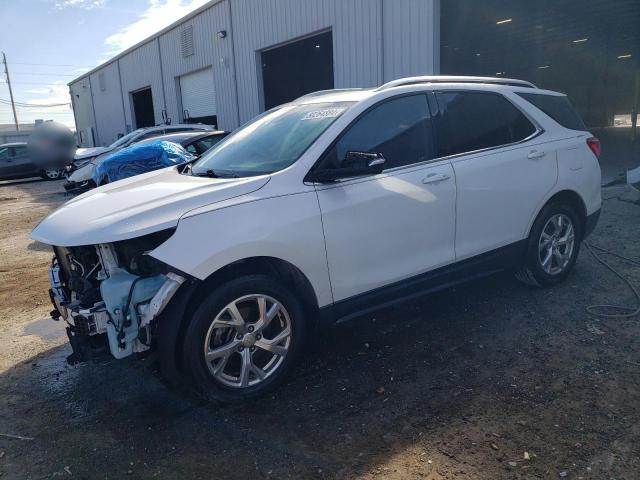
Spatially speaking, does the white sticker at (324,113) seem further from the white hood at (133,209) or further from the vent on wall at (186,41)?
the vent on wall at (186,41)

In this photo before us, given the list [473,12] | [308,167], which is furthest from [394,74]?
[308,167]

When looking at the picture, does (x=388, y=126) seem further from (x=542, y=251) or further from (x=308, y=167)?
(x=542, y=251)

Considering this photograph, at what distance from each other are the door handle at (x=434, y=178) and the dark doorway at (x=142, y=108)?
79.9ft

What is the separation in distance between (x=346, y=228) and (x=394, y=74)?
7.41 metres

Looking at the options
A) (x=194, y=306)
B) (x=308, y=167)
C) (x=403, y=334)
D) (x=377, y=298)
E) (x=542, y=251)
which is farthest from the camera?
(x=542, y=251)

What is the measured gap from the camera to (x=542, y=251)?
4.64m

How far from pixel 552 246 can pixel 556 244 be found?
0.06m

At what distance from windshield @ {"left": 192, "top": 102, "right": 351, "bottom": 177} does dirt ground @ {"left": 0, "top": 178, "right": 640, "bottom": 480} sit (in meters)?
1.48

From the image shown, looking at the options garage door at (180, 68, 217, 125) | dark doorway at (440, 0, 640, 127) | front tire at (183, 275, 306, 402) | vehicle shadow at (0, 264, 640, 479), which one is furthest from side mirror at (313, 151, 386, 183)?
garage door at (180, 68, 217, 125)

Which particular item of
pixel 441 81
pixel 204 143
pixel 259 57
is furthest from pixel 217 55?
pixel 441 81

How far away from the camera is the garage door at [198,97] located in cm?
1791

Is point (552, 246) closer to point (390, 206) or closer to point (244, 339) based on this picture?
point (390, 206)

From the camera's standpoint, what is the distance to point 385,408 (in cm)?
304

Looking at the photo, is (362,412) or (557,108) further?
(557,108)
